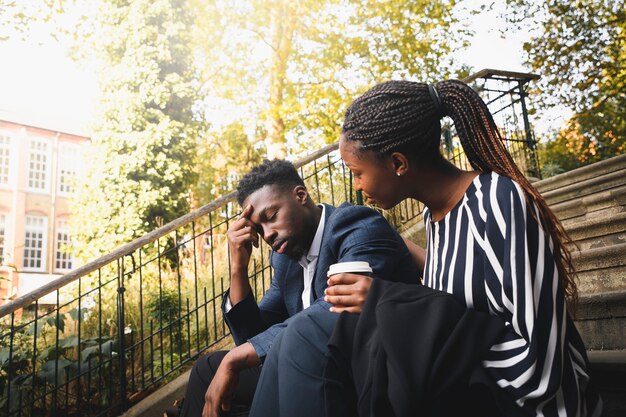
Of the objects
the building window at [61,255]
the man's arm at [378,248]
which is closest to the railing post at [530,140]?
the man's arm at [378,248]

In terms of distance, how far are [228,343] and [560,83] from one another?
8.17 metres

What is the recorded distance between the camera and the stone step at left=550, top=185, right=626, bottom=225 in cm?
429

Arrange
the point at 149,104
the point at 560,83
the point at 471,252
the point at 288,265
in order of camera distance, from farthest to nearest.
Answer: the point at 149,104, the point at 560,83, the point at 288,265, the point at 471,252

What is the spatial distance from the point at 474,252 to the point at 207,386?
1.51 m

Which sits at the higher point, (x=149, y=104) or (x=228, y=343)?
(x=149, y=104)

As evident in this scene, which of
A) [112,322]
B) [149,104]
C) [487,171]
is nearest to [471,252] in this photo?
[487,171]

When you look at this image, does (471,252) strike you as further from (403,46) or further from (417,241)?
(403,46)

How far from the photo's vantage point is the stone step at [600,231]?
12.3 feet

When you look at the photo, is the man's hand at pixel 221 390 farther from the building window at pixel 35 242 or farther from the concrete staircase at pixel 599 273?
the building window at pixel 35 242

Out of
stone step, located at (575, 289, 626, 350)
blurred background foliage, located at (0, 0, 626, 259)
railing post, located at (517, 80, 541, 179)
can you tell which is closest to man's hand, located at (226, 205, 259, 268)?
stone step, located at (575, 289, 626, 350)

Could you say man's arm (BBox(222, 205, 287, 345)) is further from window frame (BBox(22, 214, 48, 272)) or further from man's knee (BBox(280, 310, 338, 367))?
window frame (BBox(22, 214, 48, 272))

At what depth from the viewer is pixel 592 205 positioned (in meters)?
4.52

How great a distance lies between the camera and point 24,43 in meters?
12.0

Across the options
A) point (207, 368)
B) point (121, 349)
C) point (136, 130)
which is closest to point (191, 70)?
point (136, 130)
